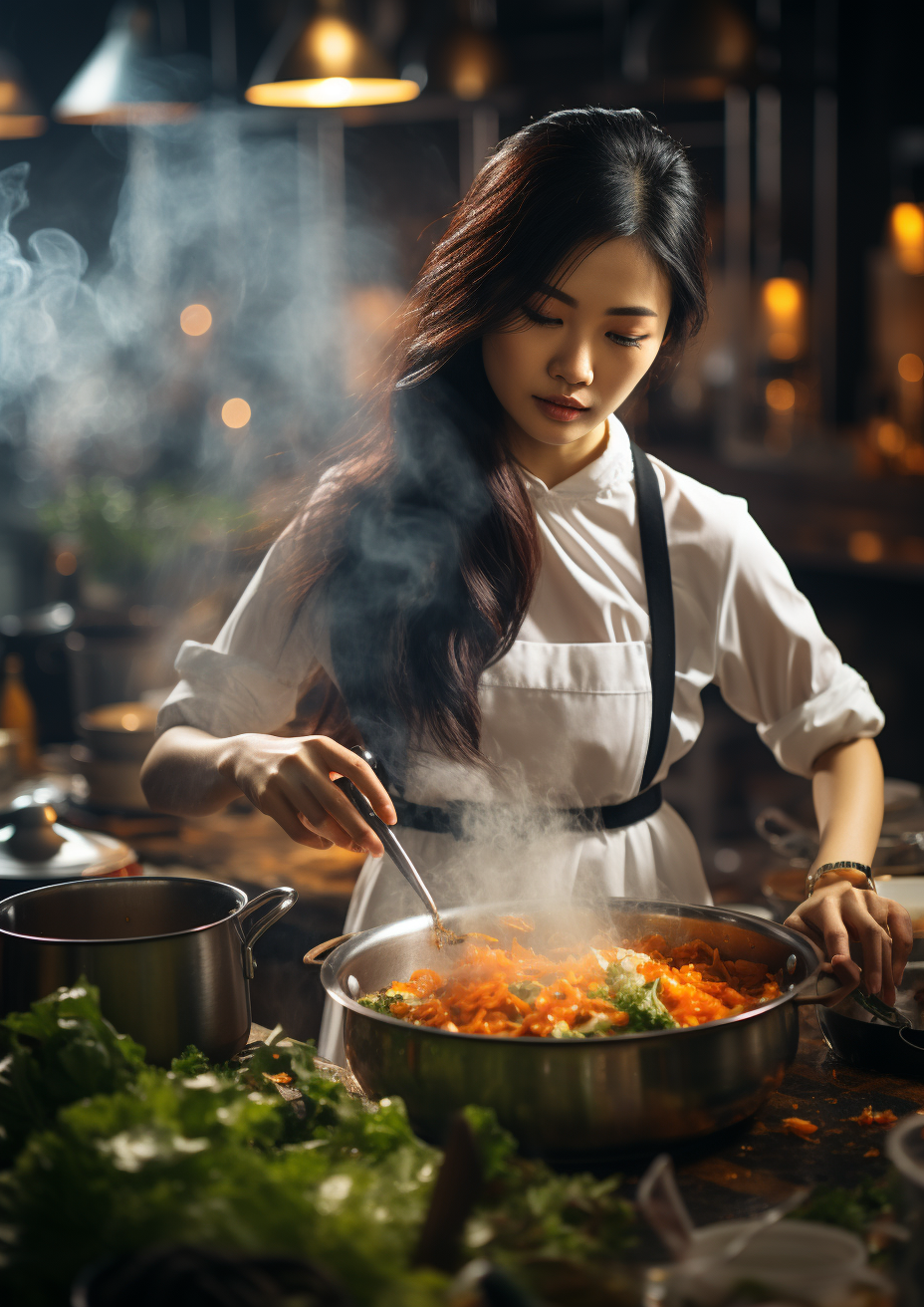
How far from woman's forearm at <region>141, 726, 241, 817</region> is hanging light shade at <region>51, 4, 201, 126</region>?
4090mm

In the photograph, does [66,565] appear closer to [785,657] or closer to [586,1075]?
[785,657]

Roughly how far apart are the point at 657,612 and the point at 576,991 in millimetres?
800

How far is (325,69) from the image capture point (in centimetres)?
466

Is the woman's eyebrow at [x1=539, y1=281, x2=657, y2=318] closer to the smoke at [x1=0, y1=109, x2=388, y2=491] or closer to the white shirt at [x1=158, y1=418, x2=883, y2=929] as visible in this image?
the white shirt at [x1=158, y1=418, x2=883, y2=929]

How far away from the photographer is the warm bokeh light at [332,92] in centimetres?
484

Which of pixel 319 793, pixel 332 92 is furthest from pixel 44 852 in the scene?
pixel 332 92

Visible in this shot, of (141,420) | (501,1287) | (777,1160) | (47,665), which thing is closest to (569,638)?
(777,1160)

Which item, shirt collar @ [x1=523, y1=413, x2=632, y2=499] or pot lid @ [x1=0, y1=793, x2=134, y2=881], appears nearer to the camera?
pot lid @ [x1=0, y1=793, x2=134, y2=881]

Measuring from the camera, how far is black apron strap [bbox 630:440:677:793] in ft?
6.70

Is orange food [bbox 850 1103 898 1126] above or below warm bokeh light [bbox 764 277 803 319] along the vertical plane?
below

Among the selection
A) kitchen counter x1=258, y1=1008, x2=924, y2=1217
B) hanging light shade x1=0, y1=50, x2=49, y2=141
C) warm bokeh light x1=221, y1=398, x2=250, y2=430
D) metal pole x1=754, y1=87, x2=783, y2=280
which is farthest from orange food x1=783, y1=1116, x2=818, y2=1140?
metal pole x1=754, y1=87, x2=783, y2=280

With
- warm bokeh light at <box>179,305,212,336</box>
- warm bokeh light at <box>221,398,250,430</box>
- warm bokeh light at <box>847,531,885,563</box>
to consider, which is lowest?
warm bokeh light at <box>847,531,885,563</box>

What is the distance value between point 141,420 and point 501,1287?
8870 millimetres

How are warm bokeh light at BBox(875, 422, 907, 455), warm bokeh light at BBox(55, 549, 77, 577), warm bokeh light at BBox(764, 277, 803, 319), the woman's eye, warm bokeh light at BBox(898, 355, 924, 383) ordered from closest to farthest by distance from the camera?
the woman's eye < warm bokeh light at BBox(55, 549, 77, 577) < warm bokeh light at BBox(875, 422, 907, 455) < warm bokeh light at BBox(898, 355, 924, 383) < warm bokeh light at BBox(764, 277, 803, 319)
